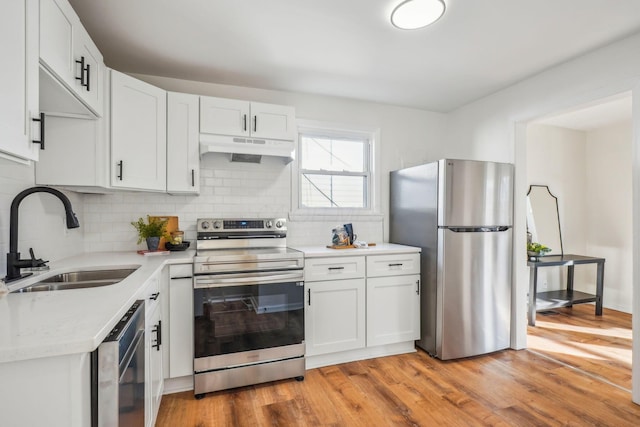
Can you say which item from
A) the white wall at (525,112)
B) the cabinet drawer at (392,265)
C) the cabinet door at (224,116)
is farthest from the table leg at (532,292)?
the cabinet door at (224,116)

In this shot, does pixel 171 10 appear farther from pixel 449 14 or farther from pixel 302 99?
pixel 449 14

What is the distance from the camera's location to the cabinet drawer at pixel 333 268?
263cm

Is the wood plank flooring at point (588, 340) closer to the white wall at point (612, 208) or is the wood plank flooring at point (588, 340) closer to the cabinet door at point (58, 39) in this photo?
the white wall at point (612, 208)

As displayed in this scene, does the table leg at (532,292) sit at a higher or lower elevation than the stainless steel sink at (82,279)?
lower

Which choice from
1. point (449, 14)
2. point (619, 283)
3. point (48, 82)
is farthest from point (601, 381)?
point (48, 82)

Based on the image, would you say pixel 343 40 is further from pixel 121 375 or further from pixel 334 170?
pixel 121 375

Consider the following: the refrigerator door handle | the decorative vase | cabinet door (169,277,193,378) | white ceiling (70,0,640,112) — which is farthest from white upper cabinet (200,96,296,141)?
the refrigerator door handle

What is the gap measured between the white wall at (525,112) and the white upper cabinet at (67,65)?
10.9 feet

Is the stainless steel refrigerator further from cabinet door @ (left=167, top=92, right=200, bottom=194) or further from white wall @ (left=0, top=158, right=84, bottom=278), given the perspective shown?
white wall @ (left=0, top=158, right=84, bottom=278)

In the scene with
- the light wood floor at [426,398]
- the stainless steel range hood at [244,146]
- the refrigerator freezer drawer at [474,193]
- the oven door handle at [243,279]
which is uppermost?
the stainless steel range hood at [244,146]

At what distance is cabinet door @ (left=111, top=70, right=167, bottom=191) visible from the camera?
221 cm

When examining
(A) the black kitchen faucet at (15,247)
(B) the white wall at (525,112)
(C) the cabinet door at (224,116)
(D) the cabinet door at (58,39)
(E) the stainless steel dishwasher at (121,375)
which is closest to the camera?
(E) the stainless steel dishwasher at (121,375)

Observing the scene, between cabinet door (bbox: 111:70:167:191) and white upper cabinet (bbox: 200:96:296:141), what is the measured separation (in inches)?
12.8

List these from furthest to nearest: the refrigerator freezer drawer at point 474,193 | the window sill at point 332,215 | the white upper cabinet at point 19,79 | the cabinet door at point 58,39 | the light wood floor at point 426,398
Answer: the window sill at point 332,215
the refrigerator freezer drawer at point 474,193
the light wood floor at point 426,398
the cabinet door at point 58,39
the white upper cabinet at point 19,79
